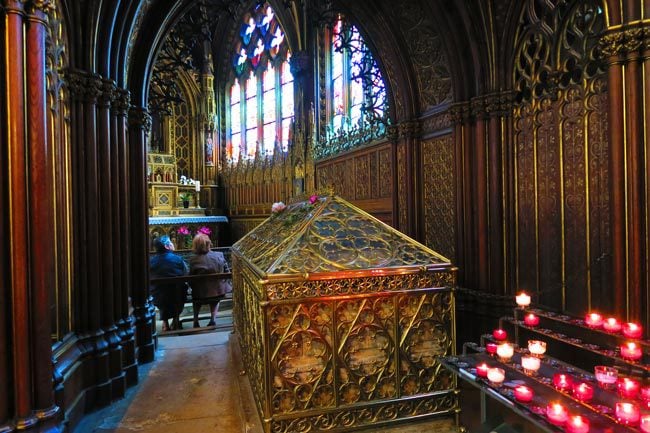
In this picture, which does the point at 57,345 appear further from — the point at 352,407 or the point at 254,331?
the point at 352,407

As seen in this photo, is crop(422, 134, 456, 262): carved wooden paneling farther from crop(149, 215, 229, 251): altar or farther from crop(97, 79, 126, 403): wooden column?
crop(149, 215, 229, 251): altar

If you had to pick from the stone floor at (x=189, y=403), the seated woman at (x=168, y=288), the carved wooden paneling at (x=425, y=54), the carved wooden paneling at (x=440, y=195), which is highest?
the carved wooden paneling at (x=425, y=54)

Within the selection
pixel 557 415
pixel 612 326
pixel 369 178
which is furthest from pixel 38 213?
pixel 369 178

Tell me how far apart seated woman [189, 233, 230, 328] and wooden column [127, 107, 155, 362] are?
108 cm

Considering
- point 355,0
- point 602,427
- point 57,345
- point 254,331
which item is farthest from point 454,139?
point 57,345

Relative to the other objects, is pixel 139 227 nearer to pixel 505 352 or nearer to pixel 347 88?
pixel 505 352

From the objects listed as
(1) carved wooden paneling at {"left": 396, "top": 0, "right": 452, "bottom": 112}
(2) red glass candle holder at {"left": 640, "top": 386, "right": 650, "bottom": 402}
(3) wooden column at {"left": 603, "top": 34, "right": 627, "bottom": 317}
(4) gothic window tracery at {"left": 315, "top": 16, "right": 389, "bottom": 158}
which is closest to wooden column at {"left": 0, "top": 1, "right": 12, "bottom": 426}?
(2) red glass candle holder at {"left": 640, "top": 386, "right": 650, "bottom": 402}

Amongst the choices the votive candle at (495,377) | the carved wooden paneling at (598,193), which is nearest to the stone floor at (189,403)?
the votive candle at (495,377)

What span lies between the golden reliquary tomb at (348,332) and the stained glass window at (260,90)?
9.57 m

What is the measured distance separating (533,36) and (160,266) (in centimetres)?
560

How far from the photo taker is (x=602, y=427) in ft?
6.30

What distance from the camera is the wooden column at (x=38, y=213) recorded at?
2.18m

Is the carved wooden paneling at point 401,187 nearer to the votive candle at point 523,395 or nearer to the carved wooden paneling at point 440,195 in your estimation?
the carved wooden paneling at point 440,195

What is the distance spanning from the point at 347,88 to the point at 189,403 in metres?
7.77
